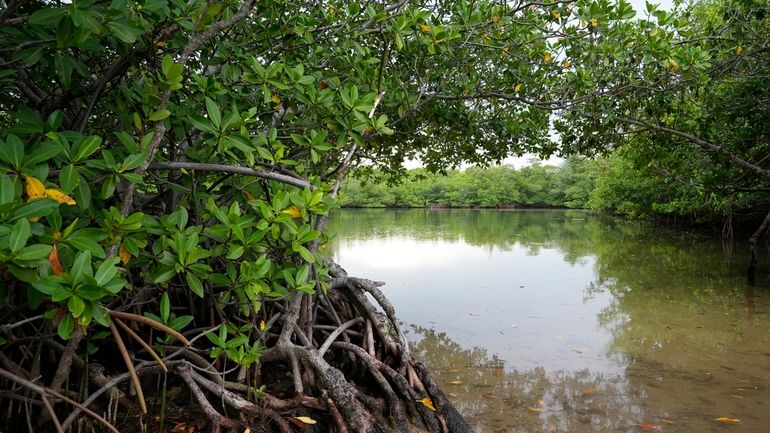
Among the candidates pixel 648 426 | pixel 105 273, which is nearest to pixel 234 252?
pixel 105 273

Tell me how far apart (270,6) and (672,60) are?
3419 millimetres

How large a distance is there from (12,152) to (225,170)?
677 mm

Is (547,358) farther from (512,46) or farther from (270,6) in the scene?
(270,6)

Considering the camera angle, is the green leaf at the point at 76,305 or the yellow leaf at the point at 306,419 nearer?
the green leaf at the point at 76,305

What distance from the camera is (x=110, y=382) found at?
6.91ft

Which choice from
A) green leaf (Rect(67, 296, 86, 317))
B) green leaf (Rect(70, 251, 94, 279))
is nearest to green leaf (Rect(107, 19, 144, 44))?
green leaf (Rect(70, 251, 94, 279))

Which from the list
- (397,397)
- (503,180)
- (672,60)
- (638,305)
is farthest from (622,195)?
(503,180)

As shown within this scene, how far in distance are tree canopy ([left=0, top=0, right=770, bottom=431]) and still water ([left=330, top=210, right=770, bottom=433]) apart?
3.87 feet

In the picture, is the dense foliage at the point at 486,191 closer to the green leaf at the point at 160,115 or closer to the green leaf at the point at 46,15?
the green leaf at the point at 160,115

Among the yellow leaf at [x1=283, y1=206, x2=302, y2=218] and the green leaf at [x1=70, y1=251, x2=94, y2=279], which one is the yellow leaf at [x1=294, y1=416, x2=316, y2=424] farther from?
the green leaf at [x1=70, y1=251, x2=94, y2=279]

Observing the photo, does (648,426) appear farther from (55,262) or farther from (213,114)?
(55,262)

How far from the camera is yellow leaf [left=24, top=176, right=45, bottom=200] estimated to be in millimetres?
Answer: 1323

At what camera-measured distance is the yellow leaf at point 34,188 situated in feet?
4.34

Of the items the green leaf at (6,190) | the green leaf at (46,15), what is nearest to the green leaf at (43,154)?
the green leaf at (6,190)
